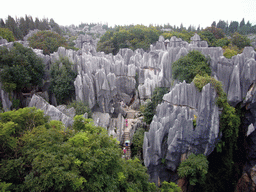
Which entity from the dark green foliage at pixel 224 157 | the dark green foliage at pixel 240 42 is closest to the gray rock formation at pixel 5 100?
the dark green foliage at pixel 224 157

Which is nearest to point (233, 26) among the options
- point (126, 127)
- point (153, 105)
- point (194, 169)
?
point (153, 105)

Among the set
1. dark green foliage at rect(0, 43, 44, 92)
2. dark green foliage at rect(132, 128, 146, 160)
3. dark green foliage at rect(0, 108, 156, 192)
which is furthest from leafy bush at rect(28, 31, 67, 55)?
dark green foliage at rect(0, 108, 156, 192)

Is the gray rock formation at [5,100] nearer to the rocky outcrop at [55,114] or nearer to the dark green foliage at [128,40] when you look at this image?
the rocky outcrop at [55,114]

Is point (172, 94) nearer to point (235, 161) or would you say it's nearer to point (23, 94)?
point (235, 161)

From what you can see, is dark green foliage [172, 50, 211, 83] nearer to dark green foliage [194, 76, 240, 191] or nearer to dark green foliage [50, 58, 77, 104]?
dark green foliage [194, 76, 240, 191]

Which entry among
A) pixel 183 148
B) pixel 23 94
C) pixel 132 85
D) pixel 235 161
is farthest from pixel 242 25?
pixel 23 94
